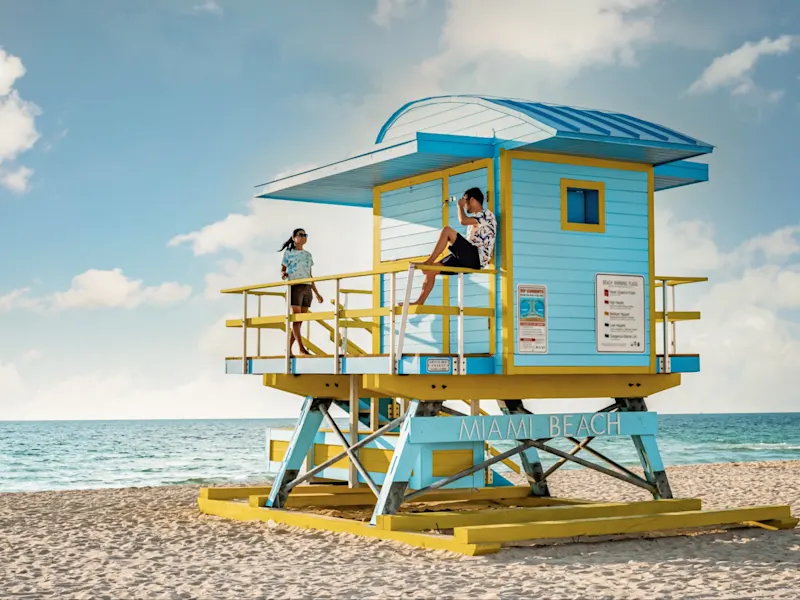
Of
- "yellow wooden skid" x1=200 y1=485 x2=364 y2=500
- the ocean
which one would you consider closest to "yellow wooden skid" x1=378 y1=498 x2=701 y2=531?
"yellow wooden skid" x1=200 y1=485 x2=364 y2=500

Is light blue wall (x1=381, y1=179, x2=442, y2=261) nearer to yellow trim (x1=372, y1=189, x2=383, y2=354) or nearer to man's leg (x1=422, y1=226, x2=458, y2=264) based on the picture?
yellow trim (x1=372, y1=189, x2=383, y2=354)

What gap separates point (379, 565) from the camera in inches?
443

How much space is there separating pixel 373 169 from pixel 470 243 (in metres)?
1.83

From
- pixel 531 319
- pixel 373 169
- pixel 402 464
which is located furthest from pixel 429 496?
pixel 373 169

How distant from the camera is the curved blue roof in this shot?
507 inches

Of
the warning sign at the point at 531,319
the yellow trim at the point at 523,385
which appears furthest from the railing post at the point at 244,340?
the warning sign at the point at 531,319

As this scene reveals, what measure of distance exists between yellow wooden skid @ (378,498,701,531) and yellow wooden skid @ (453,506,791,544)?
0.65 meters

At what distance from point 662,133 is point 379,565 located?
6.31m

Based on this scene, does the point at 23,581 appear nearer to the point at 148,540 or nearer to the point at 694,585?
the point at 148,540

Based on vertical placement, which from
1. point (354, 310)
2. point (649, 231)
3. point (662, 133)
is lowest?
point (354, 310)

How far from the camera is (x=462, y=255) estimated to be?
1284 cm

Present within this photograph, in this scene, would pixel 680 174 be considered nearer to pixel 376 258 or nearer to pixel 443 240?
pixel 443 240

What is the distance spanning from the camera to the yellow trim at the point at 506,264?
507 inches

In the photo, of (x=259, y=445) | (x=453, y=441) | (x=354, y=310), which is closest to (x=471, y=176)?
(x=354, y=310)
